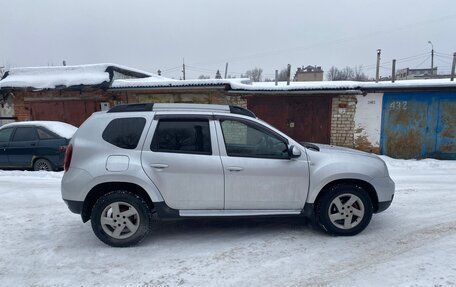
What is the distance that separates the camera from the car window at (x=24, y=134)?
26.2 ft

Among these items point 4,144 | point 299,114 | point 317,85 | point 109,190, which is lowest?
point 109,190

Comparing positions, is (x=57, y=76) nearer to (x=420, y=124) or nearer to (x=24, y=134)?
(x=24, y=134)

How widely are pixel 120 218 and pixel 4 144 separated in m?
6.59

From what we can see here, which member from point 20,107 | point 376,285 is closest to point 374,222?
point 376,285

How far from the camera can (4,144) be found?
8062 millimetres

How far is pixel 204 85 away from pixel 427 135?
7621 mm

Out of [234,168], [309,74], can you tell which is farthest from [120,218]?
[309,74]

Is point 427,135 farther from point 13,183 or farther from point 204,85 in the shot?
point 13,183

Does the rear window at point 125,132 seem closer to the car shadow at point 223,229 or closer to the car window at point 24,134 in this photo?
the car shadow at point 223,229

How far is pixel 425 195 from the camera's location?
5.64 meters

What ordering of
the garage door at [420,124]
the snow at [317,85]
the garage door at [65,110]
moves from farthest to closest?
the garage door at [65,110]
the garage door at [420,124]
the snow at [317,85]

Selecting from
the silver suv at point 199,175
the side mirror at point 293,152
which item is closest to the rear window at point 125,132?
the silver suv at point 199,175

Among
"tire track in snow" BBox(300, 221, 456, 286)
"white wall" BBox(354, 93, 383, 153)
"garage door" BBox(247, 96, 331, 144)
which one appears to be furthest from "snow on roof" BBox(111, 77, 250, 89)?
"tire track in snow" BBox(300, 221, 456, 286)

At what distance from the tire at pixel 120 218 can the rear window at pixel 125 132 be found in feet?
1.95
